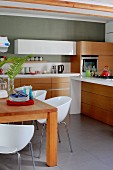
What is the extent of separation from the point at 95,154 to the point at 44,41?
4.40 m

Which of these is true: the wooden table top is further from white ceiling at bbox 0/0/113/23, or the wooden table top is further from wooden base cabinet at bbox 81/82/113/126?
white ceiling at bbox 0/0/113/23

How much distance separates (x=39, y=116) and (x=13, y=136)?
0.59 m

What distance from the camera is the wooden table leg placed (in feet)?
10.7

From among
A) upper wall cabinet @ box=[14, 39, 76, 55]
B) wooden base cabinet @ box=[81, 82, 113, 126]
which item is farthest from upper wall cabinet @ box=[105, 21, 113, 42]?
wooden base cabinet @ box=[81, 82, 113, 126]

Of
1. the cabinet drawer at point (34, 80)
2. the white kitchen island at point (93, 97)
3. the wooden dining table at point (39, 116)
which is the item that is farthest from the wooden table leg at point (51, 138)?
the cabinet drawer at point (34, 80)

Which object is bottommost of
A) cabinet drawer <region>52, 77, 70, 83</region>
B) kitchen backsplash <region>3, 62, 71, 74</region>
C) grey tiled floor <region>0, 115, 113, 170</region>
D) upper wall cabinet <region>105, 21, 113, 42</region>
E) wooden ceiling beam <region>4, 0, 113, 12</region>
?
grey tiled floor <region>0, 115, 113, 170</region>

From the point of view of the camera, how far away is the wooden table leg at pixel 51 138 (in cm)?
327

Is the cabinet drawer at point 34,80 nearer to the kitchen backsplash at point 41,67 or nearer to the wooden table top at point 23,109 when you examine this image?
the kitchen backsplash at point 41,67

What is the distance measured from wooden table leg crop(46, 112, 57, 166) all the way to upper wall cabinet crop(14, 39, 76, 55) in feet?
14.0

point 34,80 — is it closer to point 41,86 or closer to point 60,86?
point 41,86

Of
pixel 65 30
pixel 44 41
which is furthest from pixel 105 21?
pixel 44 41

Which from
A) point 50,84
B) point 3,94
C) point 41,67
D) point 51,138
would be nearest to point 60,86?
point 50,84

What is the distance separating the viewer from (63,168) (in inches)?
130

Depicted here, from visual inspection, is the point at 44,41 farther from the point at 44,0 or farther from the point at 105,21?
the point at 105,21
